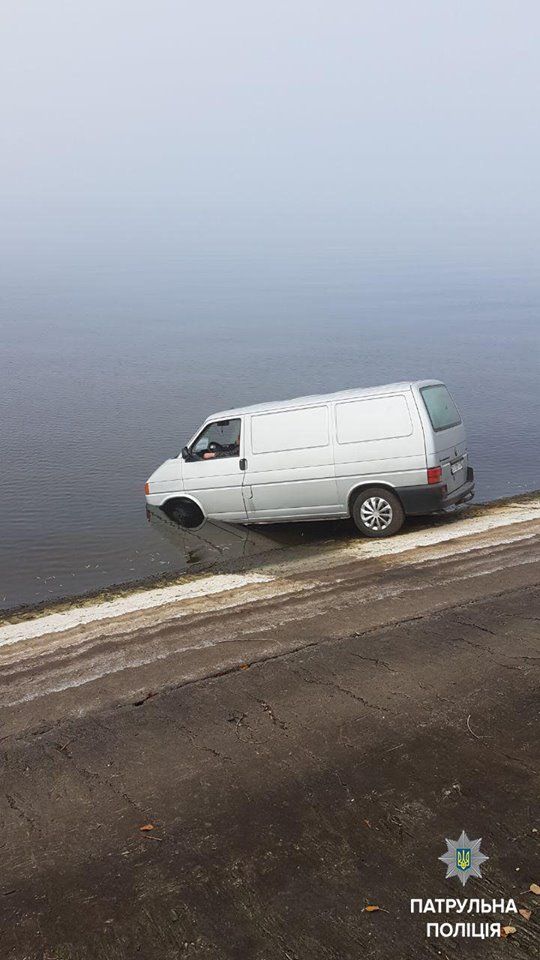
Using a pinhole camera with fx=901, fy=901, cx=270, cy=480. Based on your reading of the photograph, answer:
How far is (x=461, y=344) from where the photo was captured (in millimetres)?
41844

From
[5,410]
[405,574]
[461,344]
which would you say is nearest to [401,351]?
[461,344]

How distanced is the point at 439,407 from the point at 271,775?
815 centimetres

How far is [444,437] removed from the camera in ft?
43.7

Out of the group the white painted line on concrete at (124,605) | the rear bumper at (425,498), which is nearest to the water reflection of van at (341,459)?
the rear bumper at (425,498)

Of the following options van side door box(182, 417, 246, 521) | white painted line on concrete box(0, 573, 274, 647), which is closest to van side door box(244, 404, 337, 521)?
van side door box(182, 417, 246, 521)

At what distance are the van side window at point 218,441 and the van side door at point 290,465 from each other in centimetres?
27

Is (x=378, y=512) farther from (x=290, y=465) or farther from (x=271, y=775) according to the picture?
(x=271, y=775)

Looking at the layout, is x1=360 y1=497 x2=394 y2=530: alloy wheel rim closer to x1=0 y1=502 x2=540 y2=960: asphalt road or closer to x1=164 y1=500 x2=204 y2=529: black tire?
x1=164 y1=500 x2=204 y2=529: black tire

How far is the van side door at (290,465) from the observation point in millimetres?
13711

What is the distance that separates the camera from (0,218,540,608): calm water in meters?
15.4

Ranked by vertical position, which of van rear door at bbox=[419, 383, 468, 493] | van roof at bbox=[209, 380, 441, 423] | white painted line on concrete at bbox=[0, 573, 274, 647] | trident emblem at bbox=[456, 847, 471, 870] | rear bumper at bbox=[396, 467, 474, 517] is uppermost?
van roof at bbox=[209, 380, 441, 423]

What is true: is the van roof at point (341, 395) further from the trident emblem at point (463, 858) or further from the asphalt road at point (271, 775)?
the trident emblem at point (463, 858)

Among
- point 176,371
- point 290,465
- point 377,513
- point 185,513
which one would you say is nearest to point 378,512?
point 377,513

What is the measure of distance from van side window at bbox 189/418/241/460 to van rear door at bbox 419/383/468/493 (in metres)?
3.12
